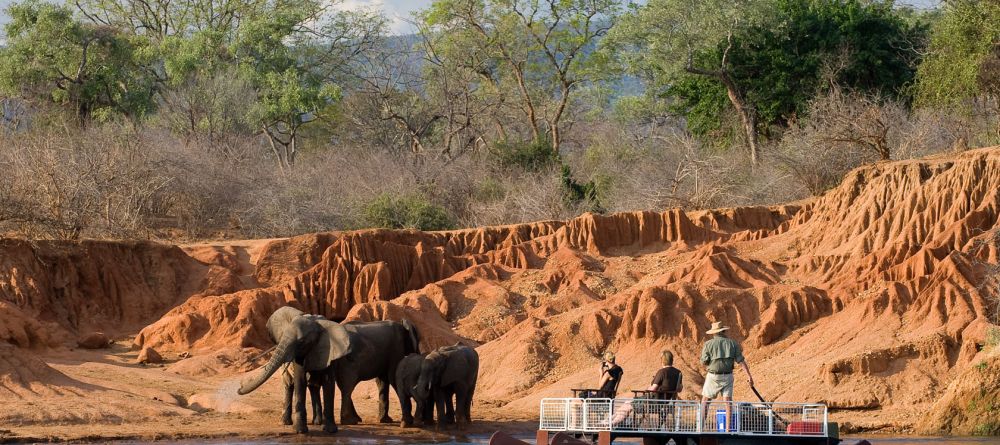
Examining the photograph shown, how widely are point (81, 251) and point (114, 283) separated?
112 cm

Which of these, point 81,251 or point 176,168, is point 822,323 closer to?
point 81,251

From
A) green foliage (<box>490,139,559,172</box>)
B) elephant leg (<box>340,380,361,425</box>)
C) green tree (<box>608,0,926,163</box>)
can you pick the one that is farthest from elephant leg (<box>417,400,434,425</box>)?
green foliage (<box>490,139,559,172</box>)

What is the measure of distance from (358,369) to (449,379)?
152cm

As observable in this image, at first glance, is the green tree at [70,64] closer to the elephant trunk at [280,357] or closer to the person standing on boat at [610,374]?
the elephant trunk at [280,357]

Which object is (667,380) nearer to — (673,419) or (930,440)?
(673,419)

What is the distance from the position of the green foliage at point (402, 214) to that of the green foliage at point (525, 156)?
9138 millimetres

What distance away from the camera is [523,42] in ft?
225

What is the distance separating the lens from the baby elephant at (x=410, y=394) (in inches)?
1057

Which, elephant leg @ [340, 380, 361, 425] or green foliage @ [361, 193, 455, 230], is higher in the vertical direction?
green foliage @ [361, 193, 455, 230]

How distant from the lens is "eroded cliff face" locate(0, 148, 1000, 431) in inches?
1158

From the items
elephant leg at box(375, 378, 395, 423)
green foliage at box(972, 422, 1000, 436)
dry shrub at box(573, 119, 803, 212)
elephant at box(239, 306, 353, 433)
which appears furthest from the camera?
dry shrub at box(573, 119, 803, 212)

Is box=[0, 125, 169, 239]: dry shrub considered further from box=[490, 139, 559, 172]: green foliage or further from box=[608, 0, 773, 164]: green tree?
box=[608, 0, 773, 164]: green tree

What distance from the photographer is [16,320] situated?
3231cm

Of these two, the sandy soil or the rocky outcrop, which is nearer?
the sandy soil
